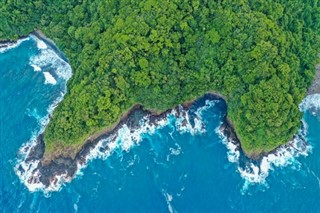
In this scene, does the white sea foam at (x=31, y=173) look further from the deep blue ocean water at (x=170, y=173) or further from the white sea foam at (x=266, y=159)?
the white sea foam at (x=266, y=159)

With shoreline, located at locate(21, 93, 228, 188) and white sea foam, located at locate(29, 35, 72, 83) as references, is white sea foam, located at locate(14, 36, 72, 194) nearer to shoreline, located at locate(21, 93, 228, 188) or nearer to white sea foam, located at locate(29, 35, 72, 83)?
white sea foam, located at locate(29, 35, 72, 83)

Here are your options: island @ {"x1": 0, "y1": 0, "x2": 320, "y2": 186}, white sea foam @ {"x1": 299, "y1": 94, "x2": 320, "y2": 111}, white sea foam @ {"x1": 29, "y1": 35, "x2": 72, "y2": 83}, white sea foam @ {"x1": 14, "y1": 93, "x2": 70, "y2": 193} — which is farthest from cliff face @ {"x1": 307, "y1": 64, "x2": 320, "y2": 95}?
white sea foam @ {"x1": 14, "y1": 93, "x2": 70, "y2": 193}

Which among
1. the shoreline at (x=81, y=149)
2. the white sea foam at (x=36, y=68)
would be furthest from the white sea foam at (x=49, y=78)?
the shoreline at (x=81, y=149)

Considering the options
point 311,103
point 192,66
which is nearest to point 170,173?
point 192,66

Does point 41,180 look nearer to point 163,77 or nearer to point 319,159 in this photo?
point 163,77

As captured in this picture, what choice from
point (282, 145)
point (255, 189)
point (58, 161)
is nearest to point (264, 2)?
point (282, 145)

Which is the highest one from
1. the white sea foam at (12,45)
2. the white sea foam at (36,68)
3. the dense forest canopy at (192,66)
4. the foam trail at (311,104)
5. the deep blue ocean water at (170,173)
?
the dense forest canopy at (192,66)
